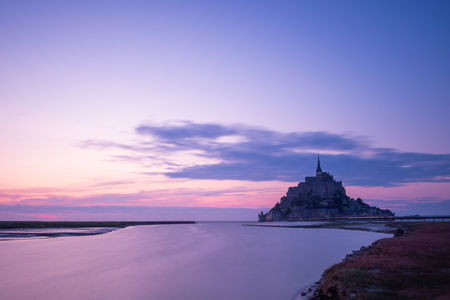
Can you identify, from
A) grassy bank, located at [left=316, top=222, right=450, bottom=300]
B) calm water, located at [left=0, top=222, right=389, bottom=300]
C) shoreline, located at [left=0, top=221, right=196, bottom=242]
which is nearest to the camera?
grassy bank, located at [left=316, top=222, right=450, bottom=300]

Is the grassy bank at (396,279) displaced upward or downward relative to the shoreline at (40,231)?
upward

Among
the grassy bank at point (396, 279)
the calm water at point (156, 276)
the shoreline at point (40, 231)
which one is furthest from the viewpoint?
the shoreline at point (40, 231)

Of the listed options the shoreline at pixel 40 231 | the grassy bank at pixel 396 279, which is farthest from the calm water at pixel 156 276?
the shoreline at pixel 40 231

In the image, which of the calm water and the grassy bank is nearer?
the grassy bank

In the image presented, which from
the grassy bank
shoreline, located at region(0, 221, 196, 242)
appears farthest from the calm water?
shoreline, located at region(0, 221, 196, 242)

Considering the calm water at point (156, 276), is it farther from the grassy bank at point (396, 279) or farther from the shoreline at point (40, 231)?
the shoreline at point (40, 231)

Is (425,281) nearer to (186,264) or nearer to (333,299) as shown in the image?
(333,299)

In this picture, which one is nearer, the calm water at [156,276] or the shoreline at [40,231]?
the calm water at [156,276]

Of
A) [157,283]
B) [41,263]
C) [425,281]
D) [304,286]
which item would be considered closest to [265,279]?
[304,286]

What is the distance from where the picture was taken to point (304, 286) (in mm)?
20562

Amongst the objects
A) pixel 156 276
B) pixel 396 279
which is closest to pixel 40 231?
pixel 156 276

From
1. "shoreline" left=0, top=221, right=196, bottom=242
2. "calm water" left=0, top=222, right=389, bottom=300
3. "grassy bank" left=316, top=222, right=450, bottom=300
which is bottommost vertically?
"shoreline" left=0, top=221, right=196, bottom=242

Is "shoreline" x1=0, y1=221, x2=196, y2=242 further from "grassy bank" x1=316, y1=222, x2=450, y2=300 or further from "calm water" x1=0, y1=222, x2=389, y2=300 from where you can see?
"grassy bank" x1=316, y1=222, x2=450, y2=300

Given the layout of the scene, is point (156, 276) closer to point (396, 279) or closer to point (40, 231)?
point (396, 279)
